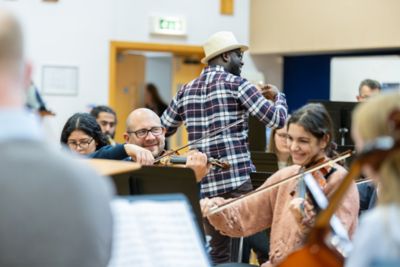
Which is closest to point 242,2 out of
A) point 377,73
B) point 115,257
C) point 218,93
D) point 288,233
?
point 377,73

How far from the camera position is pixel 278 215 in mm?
3068

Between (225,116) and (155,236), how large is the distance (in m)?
2.23

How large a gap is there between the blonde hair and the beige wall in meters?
7.35

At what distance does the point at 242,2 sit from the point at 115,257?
324 inches

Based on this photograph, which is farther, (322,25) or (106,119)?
(322,25)

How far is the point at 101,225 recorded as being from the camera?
1.69 metres

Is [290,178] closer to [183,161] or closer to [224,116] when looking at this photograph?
[183,161]

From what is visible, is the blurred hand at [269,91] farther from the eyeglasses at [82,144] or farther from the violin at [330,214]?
the violin at [330,214]

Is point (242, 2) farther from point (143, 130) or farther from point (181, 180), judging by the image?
point (181, 180)

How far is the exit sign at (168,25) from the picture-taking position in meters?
9.37

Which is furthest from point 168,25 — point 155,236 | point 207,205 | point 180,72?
point 155,236

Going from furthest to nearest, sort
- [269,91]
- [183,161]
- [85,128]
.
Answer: [269,91], [85,128], [183,161]

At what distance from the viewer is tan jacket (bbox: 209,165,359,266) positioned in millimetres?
2855

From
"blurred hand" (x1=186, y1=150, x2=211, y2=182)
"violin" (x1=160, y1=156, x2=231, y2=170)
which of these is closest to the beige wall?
"violin" (x1=160, y1=156, x2=231, y2=170)
